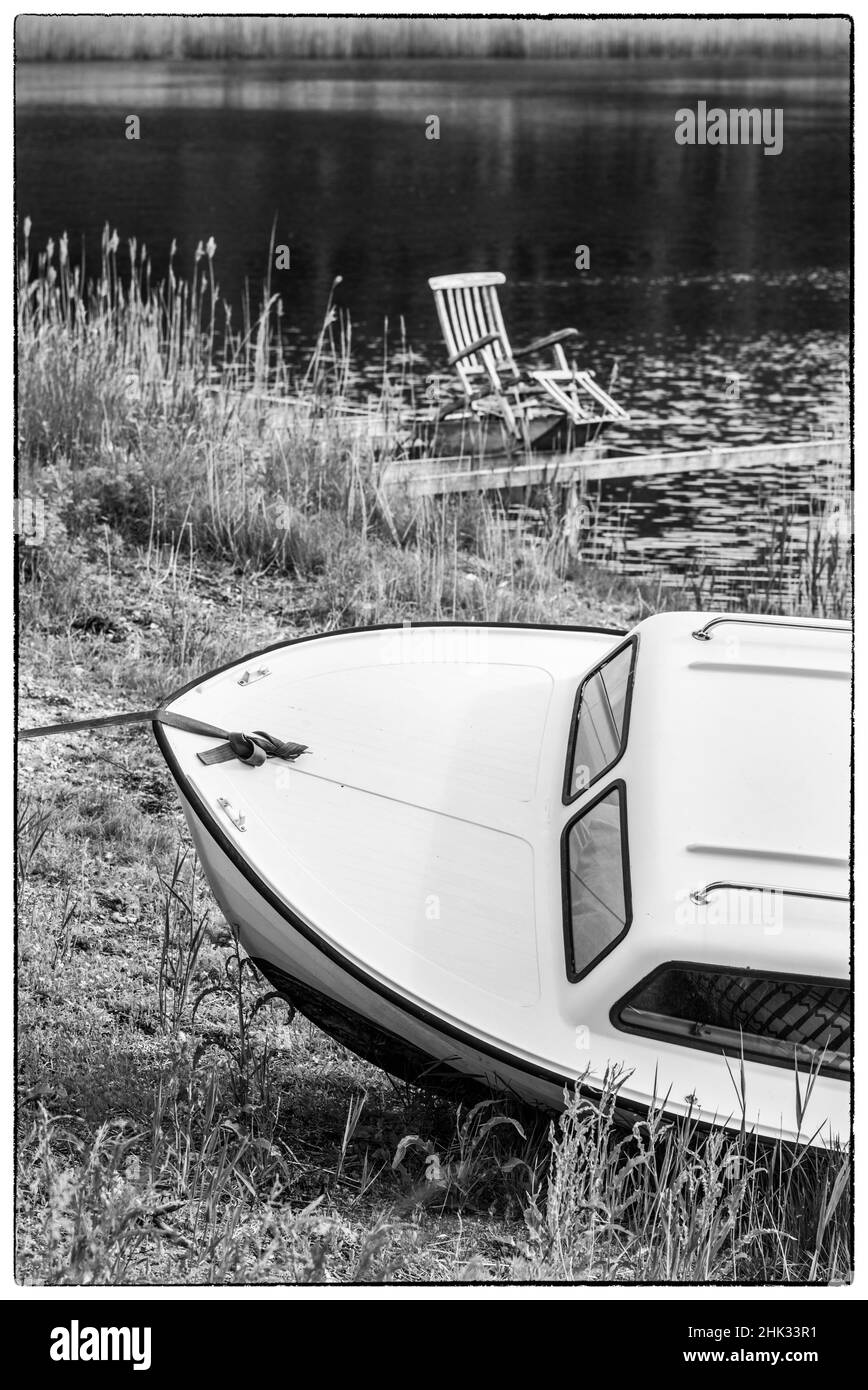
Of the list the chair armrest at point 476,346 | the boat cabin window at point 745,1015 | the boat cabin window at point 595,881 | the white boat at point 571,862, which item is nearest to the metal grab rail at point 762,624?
the white boat at point 571,862

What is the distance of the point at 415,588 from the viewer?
25.8 feet

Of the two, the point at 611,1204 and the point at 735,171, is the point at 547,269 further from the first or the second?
the point at 611,1204

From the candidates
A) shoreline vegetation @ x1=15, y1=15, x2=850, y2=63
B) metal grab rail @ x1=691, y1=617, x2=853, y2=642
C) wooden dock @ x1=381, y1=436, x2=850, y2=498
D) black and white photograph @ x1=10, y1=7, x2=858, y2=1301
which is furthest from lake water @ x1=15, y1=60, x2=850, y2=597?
metal grab rail @ x1=691, y1=617, x2=853, y2=642

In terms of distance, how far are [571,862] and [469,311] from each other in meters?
10.4

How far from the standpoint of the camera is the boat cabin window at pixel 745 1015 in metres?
3.28

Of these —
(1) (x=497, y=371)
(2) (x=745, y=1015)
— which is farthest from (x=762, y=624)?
(1) (x=497, y=371)

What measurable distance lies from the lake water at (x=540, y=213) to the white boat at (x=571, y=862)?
2428mm

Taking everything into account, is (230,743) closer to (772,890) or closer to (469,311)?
(772,890)

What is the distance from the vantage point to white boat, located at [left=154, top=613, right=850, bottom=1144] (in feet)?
10.8

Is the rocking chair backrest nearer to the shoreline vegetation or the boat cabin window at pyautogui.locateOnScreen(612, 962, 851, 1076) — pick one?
the shoreline vegetation

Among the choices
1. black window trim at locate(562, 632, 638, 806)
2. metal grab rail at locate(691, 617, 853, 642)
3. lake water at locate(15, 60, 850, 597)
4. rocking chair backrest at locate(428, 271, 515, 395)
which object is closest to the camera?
black window trim at locate(562, 632, 638, 806)

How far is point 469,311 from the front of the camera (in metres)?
13.2

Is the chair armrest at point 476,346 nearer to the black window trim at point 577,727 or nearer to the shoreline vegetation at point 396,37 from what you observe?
the shoreline vegetation at point 396,37

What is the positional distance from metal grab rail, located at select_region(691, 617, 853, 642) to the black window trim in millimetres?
215
